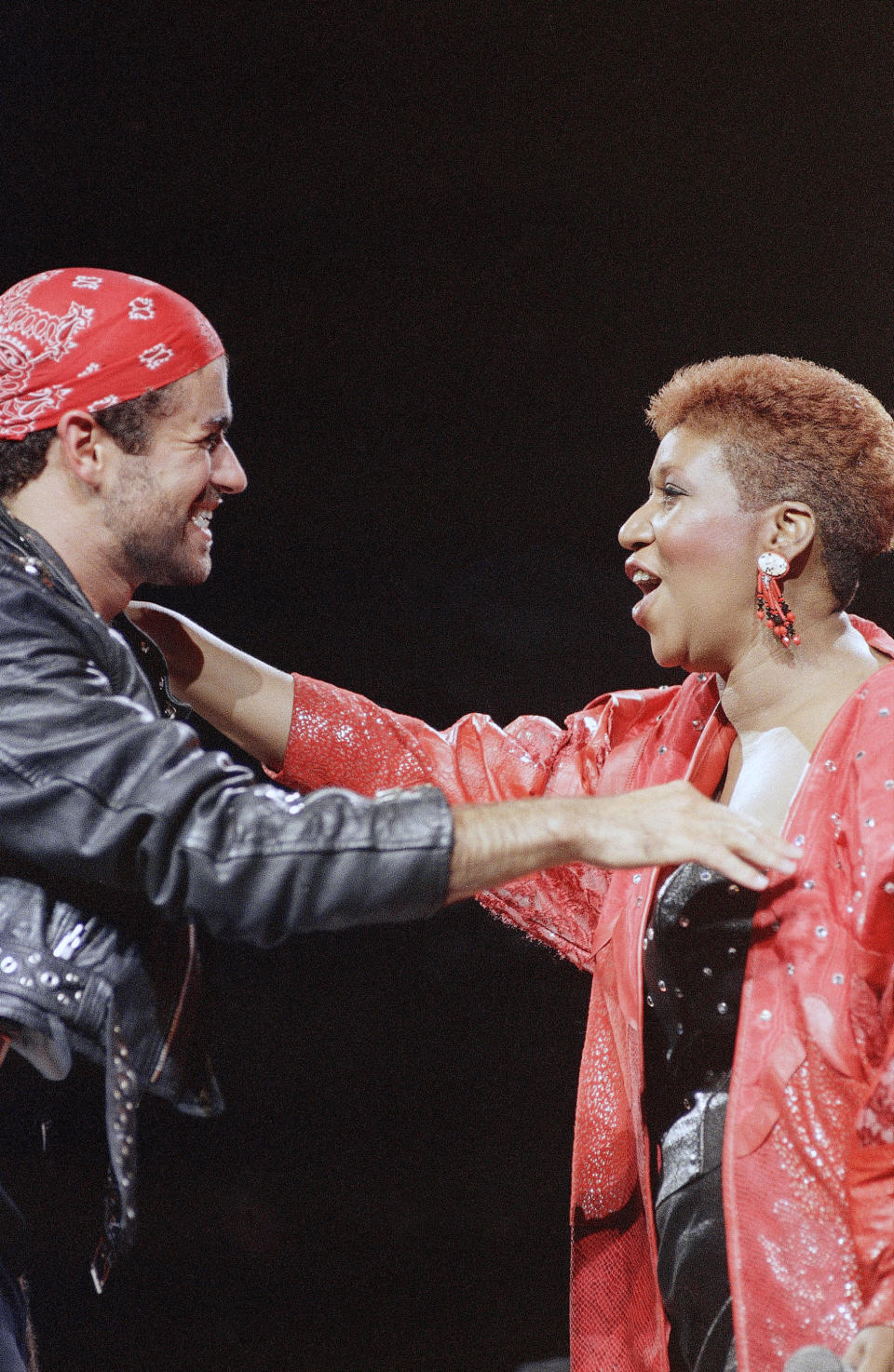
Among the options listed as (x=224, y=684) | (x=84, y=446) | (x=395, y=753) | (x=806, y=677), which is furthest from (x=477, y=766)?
(x=84, y=446)

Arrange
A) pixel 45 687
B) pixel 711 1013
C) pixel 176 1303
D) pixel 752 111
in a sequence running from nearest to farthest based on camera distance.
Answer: pixel 45 687 < pixel 711 1013 < pixel 752 111 < pixel 176 1303

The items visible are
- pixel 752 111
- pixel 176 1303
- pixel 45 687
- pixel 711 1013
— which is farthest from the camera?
pixel 176 1303

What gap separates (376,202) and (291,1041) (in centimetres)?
167

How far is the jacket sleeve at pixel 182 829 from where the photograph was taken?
3.87ft

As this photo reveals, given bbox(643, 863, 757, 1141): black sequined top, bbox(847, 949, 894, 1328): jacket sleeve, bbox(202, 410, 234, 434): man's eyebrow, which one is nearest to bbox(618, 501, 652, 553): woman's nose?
bbox(643, 863, 757, 1141): black sequined top

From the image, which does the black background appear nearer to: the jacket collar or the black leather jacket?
the jacket collar

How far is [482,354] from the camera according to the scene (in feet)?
8.44

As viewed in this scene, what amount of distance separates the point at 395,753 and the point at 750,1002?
64cm

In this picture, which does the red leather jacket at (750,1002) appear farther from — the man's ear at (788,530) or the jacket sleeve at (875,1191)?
the man's ear at (788,530)

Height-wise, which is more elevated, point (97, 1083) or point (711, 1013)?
point (711, 1013)

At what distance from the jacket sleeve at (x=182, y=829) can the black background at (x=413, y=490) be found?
1.34 metres

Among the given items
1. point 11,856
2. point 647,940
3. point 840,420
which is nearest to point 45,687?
point 11,856

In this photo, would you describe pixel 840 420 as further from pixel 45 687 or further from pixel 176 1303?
pixel 176 1303

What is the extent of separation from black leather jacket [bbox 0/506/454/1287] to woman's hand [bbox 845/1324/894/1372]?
1.92 ft
